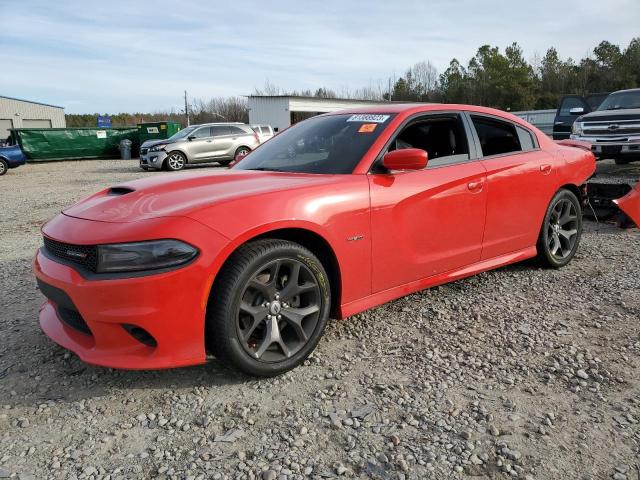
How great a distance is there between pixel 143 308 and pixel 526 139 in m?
3.54

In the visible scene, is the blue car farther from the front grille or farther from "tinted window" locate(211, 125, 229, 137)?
the front grille

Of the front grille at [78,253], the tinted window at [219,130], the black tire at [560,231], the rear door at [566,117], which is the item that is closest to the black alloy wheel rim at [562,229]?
the black tire at [560,231]

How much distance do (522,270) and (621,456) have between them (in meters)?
2.66

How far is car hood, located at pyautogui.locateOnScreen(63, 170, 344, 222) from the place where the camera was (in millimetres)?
2604

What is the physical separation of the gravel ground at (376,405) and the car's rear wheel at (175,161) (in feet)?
44.5

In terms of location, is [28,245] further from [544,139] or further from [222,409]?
[544,139]

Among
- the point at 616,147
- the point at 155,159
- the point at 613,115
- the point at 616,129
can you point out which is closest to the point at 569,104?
the point at 613,115

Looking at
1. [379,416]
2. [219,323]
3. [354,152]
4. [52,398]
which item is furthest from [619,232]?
[52,398]

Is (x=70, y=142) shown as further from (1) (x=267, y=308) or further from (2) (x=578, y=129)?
(1) (x=267, y=308)

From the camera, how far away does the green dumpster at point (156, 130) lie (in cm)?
2441

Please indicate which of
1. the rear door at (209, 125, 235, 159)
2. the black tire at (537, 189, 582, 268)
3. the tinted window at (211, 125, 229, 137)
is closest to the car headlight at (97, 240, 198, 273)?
the black tire at (537, 189, 582, 268)

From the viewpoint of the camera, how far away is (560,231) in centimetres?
457

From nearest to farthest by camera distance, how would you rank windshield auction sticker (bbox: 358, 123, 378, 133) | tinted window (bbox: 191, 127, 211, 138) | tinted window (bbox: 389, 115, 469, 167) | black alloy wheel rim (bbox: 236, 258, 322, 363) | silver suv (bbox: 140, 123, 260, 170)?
black alloy wheel rim (bbox: 236, 258, 322, 363) < windshield auction sticker (bbox: 358, 123, 378, 133) < tinted window (bbox: 389, 115, 469, 167) < silver suv (bbox: 140, 123, 260, 170) < tinted window (bbox: 191, 127, 211, 138)

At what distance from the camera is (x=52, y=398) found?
2590mm
